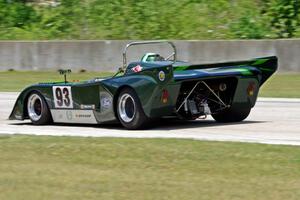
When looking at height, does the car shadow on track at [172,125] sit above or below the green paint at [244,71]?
below

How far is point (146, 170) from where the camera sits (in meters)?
8.38

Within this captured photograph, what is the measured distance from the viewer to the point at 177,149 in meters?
9.41

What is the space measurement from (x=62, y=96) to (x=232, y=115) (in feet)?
8.47

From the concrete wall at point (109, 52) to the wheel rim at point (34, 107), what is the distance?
10693mm

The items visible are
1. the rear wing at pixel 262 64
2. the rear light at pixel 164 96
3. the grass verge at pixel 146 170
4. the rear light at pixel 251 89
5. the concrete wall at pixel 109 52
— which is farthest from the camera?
the concrete wall at pixel 109 52

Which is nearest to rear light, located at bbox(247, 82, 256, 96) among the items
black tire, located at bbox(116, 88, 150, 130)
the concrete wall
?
black tire, located at bbox(116, 88, 150, 130)

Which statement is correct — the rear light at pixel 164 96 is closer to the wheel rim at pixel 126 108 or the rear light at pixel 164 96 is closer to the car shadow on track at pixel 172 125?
the wheel rim at pixel 126 108

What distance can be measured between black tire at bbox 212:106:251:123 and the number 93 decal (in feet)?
7.23

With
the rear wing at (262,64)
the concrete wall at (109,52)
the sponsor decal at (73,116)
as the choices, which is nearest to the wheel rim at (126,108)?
the sponsor decal at (73,116)

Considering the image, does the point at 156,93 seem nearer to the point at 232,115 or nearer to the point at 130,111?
the point at 130,111

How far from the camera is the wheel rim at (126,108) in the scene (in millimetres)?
11844

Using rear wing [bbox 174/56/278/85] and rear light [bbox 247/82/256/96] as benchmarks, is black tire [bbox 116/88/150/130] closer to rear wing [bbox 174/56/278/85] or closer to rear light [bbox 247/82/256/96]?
rear wing [bbox 174/56/278/85]

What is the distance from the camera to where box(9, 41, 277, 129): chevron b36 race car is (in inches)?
456

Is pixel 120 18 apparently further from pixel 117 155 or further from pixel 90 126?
pixel 117 155
